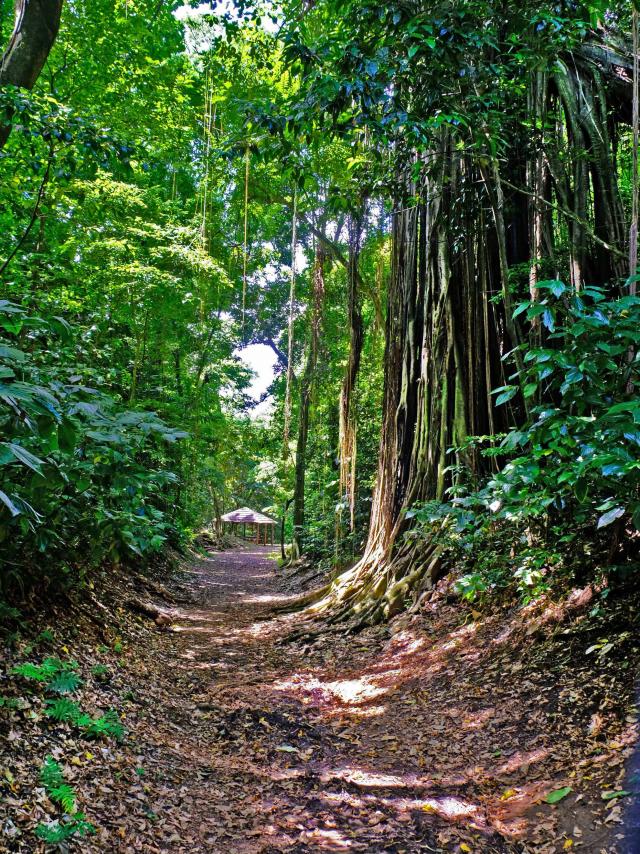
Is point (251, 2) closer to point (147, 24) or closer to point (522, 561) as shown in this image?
point (147, 24)

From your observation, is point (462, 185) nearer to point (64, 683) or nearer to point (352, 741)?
point (352, 741)

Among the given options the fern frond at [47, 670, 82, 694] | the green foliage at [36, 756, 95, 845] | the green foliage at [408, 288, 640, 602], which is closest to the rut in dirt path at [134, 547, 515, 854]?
the green foliage at [36, 756, 95, 845]

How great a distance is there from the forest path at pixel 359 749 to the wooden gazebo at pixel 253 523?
71.4ft

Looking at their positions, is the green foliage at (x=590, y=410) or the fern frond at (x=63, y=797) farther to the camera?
the fern frond at (x=63, y=797)

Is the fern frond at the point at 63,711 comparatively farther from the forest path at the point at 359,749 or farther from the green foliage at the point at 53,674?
the forest path at the point at 359,749

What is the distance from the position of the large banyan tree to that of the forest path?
115 cm

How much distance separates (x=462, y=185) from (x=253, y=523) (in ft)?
82.7

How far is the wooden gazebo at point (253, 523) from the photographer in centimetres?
2675

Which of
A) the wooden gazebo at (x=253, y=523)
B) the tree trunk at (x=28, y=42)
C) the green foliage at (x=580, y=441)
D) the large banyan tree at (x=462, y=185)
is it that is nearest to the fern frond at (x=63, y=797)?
the green foliage at (x=580, y=441)

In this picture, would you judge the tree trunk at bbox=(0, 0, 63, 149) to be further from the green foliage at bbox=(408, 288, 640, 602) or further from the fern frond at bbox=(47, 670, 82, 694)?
the green foliage at bbox=(408, 288, 640, 602)

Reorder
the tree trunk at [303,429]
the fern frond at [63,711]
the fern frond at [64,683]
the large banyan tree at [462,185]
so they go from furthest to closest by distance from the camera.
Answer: the tree trunk at [303,429] → the large banyan tree at [462,185] → the fern frond at [64,683] → the fern frond at [63,711]

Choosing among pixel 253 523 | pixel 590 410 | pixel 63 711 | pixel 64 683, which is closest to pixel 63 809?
pixel 63 711

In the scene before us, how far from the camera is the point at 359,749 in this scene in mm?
3301

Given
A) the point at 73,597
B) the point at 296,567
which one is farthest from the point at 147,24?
the point at 296,567
